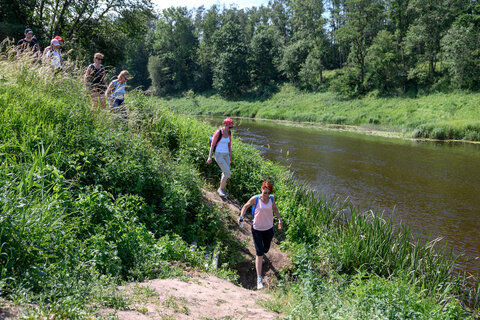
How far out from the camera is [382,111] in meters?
38.1

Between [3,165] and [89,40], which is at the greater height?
[89,40]

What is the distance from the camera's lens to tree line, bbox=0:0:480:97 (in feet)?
69.4

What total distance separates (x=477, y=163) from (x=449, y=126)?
969 cm

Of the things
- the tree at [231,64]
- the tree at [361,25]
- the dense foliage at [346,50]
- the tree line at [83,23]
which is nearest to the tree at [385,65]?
the dense foliage at [346,50]

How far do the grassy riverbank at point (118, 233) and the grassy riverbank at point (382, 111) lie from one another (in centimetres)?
1141

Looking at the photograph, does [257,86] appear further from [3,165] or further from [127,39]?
[3,165]

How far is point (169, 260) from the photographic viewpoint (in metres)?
5.64

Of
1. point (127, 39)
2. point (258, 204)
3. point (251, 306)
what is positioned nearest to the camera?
point (251, 306)

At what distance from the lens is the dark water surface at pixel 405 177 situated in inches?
424

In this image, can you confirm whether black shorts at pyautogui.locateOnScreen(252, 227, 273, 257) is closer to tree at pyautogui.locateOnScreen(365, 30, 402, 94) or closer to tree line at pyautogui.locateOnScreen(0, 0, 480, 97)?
tree line at pyautogui.locateOnScreen(0, 0, 480, 97)

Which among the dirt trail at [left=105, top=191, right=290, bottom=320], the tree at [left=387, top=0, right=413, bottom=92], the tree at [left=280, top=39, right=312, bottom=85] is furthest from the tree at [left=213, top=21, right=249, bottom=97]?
the dirt trail at [left=105, top=191, right=290, bottom=320]

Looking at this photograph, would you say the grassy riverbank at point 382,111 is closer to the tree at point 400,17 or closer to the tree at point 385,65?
the tree at point 385,65

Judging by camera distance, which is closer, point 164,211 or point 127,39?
point 164,211

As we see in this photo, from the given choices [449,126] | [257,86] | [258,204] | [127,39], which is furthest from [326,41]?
[258,204]
